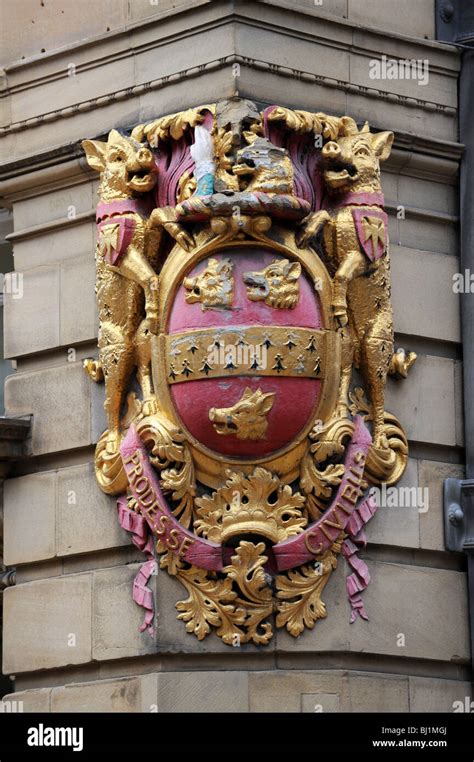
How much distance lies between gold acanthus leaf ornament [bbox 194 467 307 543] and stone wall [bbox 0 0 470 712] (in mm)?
623

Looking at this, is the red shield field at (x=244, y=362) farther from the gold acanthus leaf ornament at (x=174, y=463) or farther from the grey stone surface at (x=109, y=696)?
the grey stone surface at (x=109, y=696)

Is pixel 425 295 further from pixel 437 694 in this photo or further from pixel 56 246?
pixel 437 694

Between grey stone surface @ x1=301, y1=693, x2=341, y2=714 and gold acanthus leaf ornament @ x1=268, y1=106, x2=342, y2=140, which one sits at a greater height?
gold acanthus leaf ornament @ x1=268, y1=106, x2=342, y2=140

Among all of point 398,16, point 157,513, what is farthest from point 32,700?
point 398,16

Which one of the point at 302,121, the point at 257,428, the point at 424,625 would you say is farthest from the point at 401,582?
the point at 302,121

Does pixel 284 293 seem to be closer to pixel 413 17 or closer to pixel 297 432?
pixel 297 432

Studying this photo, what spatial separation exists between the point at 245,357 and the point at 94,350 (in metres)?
2.01

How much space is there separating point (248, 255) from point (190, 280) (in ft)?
1.75

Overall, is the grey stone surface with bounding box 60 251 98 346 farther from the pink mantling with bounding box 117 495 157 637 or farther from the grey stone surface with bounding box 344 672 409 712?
the grey stone surface with bounding box 344 672 409 712

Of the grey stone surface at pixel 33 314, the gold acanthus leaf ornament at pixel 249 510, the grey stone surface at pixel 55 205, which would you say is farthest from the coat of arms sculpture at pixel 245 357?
the grey stone surface at pixel 33 314

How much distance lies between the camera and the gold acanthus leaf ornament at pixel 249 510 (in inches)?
867

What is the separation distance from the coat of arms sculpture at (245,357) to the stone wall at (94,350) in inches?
13.6

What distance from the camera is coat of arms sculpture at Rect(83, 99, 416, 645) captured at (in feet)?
72.1

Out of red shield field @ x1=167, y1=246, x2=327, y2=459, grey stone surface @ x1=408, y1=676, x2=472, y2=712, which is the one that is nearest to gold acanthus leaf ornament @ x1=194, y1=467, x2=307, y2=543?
red shield field @ x1=167, y1=246, x2=327, y2=459
